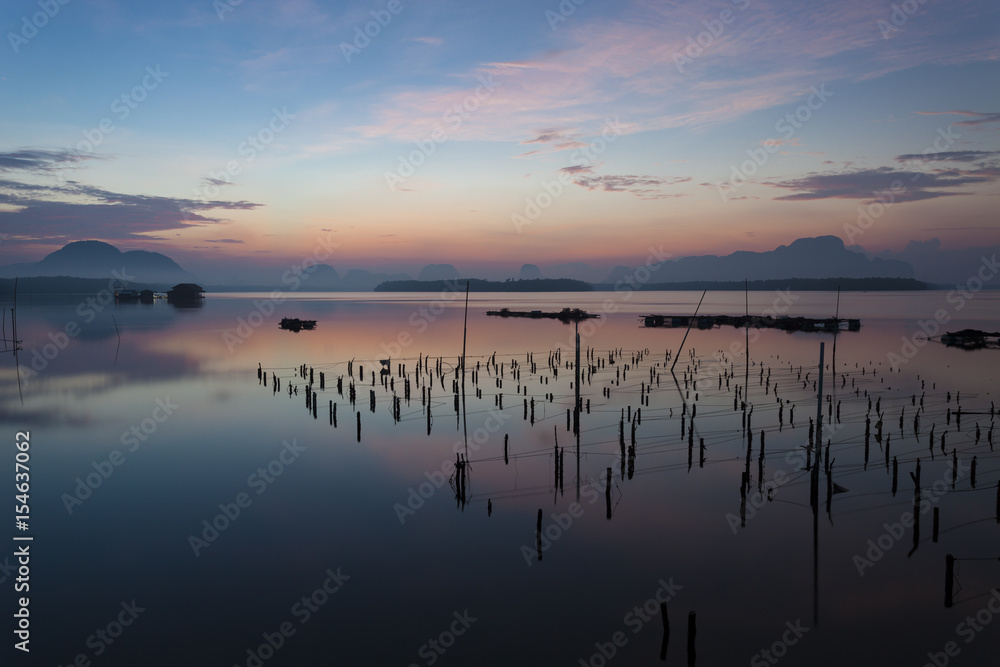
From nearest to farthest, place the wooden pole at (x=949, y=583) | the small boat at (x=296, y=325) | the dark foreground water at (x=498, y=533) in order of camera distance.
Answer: the dark foreground water at (x=498, y=533)
the wooden pole at (x=949, y=583)
the small boat at (x=296, y=325)

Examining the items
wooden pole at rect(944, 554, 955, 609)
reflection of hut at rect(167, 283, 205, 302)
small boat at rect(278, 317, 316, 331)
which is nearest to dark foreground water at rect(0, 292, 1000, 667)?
wooden pole at rect(944, 554, 955, 609)

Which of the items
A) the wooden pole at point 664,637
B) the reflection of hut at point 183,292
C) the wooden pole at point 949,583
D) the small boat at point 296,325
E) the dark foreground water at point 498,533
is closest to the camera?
the wooden pole at point 664,637

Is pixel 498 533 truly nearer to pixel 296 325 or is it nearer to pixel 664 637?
pixel 664 637

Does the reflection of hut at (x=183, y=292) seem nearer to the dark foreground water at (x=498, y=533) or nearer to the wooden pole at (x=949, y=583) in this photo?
the dark foreground water at (x=498, y=533)

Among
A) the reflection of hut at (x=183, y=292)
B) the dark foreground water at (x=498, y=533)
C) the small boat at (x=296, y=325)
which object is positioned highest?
the reflection of hut at (x=183, y=292)

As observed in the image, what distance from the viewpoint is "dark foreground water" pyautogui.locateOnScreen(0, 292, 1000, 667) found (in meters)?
12.0

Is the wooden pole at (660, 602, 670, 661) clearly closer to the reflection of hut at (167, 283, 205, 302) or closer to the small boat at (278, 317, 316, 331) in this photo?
→ the small boat at (278, 317, 316, 331)

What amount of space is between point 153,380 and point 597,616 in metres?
40.8

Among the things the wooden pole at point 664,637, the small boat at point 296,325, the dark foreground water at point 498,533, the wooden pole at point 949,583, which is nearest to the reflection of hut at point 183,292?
the small boat at point 296,325

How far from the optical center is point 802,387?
38469 mm

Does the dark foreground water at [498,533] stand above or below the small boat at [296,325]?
below

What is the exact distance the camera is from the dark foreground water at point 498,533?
12016 mm

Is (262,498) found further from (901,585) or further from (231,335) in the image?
(231,335)

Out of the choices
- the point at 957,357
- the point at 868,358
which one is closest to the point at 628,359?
the point at 868,358
